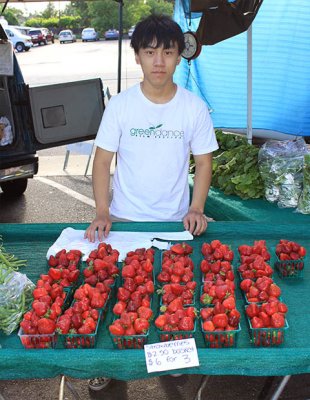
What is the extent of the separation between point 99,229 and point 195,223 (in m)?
0.49

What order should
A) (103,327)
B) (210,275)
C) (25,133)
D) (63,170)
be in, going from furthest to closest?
(63,170), (25,133), (210,275), (103,327)

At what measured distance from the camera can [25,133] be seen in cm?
584

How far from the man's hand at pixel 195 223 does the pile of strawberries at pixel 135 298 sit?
43 centimetres

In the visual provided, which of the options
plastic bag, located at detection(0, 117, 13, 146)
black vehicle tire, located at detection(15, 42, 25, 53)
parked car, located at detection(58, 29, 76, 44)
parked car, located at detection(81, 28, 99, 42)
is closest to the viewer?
plastic bag, located at detection(0, 117, 13, 146)

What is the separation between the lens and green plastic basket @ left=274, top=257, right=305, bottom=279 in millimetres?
2371

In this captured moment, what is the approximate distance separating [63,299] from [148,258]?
419 mm

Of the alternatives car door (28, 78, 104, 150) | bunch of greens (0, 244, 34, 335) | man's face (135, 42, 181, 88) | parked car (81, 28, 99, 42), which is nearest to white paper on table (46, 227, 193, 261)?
bunch of greens (0, 244, 34, 335)

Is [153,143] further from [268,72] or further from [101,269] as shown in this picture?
[268,72]

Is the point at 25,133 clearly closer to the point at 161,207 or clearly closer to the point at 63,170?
the point at 63,170

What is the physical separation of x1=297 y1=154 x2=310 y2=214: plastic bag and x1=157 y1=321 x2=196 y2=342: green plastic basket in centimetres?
236

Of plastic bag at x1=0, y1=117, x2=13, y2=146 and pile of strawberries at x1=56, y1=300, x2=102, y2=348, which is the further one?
plastic bag at x1=0, y1=117, x2=13, y2=146

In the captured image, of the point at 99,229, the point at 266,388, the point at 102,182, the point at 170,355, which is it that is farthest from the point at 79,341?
the point at 266,388

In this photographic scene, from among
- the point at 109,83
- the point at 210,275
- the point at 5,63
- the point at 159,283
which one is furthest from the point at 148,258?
the point at 109,83

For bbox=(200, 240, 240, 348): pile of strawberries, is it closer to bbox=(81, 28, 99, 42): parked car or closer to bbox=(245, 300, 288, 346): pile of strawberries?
bbox=(245, 300, 288, 346): pile of strawberries
